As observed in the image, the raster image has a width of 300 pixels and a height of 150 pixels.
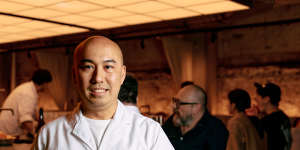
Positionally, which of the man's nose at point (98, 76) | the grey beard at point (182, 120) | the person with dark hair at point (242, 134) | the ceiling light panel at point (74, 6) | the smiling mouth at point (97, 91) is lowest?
the person with dark hair at point (242, 134)

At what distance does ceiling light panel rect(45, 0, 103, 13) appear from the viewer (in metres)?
4.26

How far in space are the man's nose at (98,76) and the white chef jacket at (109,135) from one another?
14 cm

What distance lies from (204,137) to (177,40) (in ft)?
15.2

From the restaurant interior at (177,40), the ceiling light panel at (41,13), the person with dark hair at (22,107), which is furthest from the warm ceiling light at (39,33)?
the person with dark hair at (22,107)

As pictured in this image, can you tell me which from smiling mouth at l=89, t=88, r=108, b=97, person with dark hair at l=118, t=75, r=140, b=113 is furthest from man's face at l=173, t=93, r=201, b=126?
smiling mouth at l=89, t=88, r=108, b=97

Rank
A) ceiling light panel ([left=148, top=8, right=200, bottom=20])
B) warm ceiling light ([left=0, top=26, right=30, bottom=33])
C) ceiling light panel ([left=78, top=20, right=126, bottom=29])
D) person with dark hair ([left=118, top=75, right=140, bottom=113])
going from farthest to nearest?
warm ceiling light ([left=0, top=26, right=30, bottom=33]) < ceiling light panel ([left=78, top=20, right=126, bottom=29]) < ceiling light panel ([left=148, top=8, right=200, bottom=20]) < person with dark hair ([left=118, top=75, right=140, bottom=113])

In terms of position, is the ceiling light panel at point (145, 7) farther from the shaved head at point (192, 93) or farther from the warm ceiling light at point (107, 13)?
the shaved head at point (192, 93)

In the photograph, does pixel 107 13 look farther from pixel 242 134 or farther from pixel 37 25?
pixel 242 134

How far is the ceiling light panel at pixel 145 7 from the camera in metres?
4.32

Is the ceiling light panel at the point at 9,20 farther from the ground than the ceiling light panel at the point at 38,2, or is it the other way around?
the ceiling light panel at the point at 38,2

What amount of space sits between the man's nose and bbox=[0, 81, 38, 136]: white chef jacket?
11.4 feet

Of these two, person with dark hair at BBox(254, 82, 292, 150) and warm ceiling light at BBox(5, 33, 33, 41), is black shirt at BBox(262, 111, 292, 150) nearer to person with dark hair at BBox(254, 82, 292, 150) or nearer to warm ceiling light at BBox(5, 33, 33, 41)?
person with dark hair at BBox(254, 82, 292, 150)

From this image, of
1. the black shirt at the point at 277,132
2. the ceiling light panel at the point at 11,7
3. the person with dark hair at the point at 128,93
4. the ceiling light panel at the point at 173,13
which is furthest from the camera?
the ceiling light panel at the point at 173,13

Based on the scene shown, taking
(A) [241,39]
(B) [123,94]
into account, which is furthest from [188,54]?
(B) [123,94]
